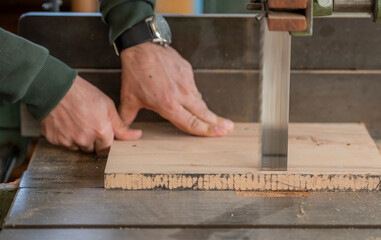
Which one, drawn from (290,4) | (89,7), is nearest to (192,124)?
(290,4)

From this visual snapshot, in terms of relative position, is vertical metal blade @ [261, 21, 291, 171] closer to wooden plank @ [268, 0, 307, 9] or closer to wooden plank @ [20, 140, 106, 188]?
wooden plank @ [268, 0, 307, 9]

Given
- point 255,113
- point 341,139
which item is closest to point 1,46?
point 255,113

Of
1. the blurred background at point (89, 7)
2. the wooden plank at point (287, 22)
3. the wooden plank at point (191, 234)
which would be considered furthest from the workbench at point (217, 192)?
the wooden plank at point (287, 22)

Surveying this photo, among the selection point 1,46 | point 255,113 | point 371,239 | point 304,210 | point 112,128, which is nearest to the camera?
point 371,239

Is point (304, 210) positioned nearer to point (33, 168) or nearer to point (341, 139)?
point (341, 139)

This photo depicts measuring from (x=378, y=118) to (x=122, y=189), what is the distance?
80cm

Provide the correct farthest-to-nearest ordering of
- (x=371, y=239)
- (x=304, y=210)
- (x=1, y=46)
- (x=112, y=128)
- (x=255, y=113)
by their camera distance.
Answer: (x=255, y=113)
(x=112, y=128)
(x=1, y=46)
(x=304, y=210)
(x=371, y=239)

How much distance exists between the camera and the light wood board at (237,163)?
129 centimetres

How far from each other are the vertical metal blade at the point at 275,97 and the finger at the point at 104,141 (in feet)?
1.33

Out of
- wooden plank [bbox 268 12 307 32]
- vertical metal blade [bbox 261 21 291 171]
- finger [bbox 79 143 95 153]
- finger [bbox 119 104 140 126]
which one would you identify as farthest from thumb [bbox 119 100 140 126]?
wooden plank [bbox 268 12 307 32]

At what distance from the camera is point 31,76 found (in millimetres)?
1372

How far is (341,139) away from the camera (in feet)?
5.00

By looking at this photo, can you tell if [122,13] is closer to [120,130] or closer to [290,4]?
[120,130]

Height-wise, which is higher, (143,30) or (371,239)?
(143,30)
